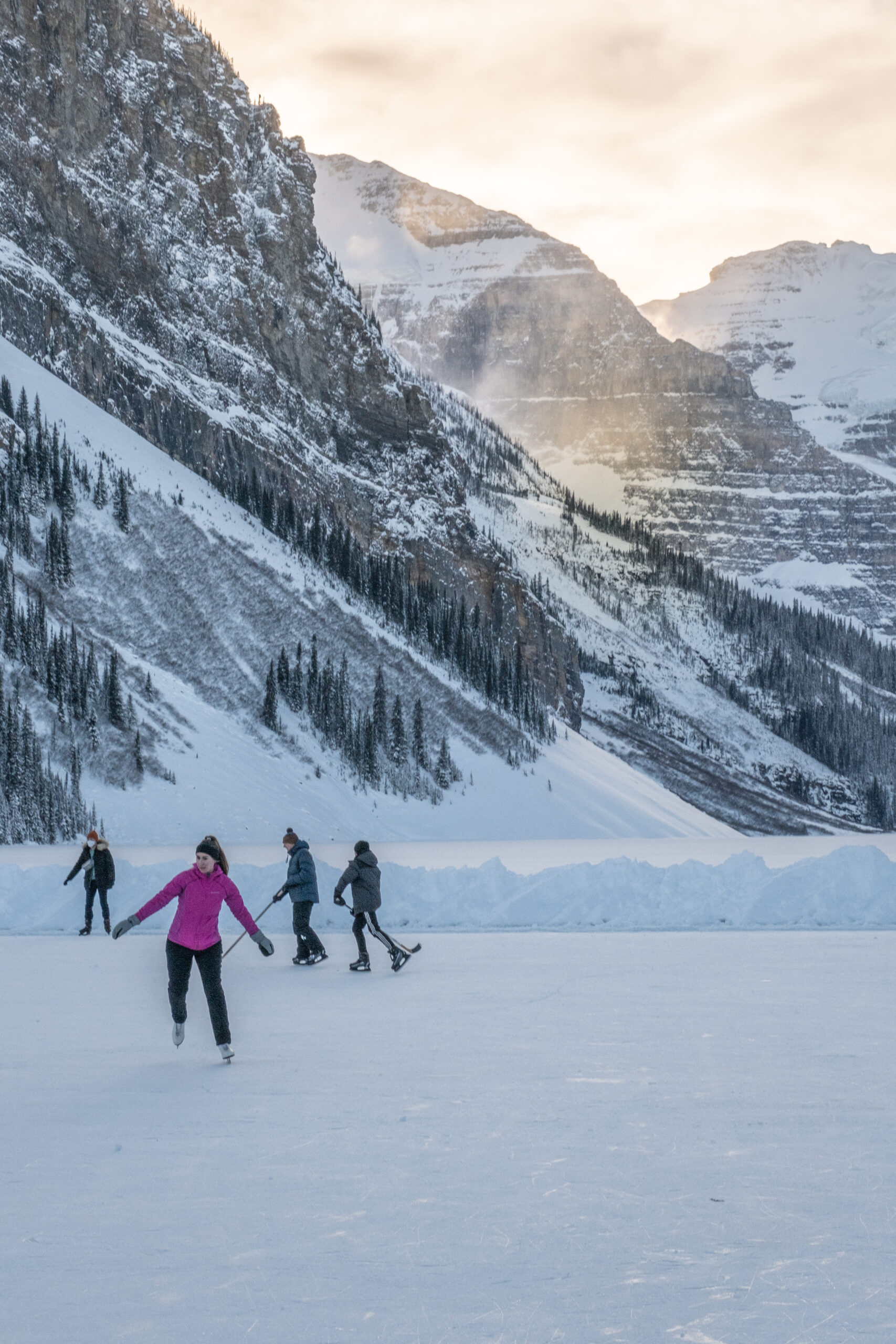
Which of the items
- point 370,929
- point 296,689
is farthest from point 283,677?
point 370,929

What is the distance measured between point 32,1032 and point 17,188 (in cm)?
11383

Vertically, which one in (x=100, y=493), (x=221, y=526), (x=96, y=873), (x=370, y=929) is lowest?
(x=370, y=929)

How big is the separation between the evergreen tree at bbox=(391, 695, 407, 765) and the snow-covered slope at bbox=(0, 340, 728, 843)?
3733 millimetres

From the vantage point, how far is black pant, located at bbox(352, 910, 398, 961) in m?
19.1

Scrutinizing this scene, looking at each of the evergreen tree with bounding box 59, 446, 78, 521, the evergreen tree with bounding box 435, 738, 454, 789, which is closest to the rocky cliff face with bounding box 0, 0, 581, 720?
the evergreen tree with bounding box 59, 446, 78, 521

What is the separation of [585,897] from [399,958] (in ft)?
26.5

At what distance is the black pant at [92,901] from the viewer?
82.3ft

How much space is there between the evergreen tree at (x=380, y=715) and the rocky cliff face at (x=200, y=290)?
26.2 metres

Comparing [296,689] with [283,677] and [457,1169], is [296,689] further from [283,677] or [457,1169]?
[457,1169]

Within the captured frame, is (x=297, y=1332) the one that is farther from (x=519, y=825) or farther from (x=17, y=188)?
(x=17, y=188)

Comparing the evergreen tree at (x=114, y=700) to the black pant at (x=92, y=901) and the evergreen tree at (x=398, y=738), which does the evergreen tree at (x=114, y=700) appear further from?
the black pant at (x=92, y=901)

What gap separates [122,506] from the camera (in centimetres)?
9050

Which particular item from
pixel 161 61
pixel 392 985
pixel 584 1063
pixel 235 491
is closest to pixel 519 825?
pixel 235 491

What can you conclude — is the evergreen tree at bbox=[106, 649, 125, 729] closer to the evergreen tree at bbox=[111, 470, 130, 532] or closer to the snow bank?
the evergreen tree at bbox=[111, 470, 130, 532]
